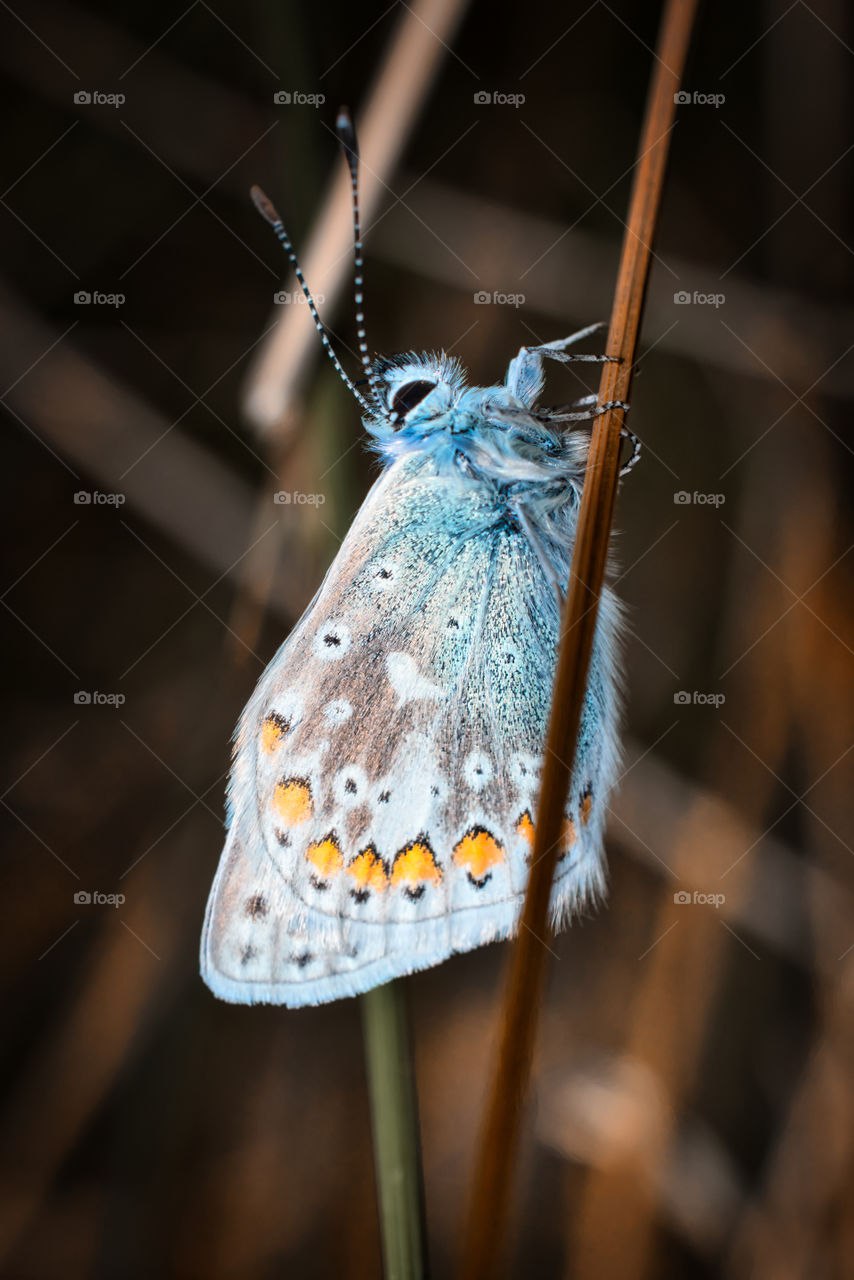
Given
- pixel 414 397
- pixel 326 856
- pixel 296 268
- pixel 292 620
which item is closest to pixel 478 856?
pixel 326 856

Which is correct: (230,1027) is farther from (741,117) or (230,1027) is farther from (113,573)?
(741,117)

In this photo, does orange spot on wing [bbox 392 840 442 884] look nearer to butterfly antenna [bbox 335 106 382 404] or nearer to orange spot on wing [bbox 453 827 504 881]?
orange spot on wing [bbox 453 827 504 881]

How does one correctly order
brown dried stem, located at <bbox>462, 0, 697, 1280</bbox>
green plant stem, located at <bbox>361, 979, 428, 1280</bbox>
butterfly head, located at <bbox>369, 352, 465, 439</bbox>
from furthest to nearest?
butterfly head, located at <bbox>369, 352, 465, 439</bbox>, green plant stem, located at <bbox>361, 979, 428, 1280</bbox>, brown dried stem, located at <bbox>462, 0, 697, 1280</bbox>

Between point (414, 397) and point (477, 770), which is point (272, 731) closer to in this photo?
point (477, 770)

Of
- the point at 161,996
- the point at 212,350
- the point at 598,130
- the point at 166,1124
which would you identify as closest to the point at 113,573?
the point at 212,350

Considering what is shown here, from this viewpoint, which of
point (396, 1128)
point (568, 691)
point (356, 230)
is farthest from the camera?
point (356, 230)

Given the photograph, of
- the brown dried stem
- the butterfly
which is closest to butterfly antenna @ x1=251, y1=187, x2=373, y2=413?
the butterfly

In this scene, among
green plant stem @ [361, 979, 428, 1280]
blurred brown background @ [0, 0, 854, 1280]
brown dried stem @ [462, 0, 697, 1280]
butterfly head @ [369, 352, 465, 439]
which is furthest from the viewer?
blurred brown background @ [0, 0, 854, 1280]
